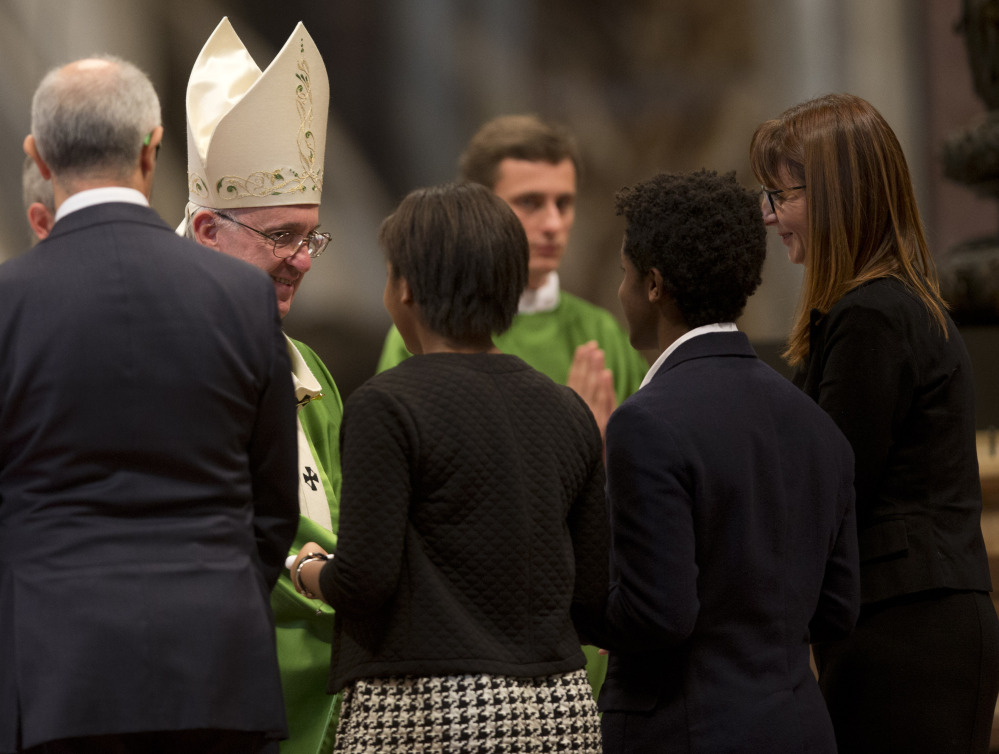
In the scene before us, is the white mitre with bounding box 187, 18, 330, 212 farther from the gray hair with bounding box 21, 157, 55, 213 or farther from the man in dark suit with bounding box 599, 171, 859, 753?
the man in dark suit with bounding box 599, 171, 859, 753

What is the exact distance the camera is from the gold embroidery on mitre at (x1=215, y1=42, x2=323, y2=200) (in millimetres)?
2666

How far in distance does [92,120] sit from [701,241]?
90 cm

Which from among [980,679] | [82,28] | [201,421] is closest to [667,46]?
[82,28]

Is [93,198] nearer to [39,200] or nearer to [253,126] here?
[39,200]

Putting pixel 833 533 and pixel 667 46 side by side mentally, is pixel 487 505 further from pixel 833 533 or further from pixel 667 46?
pixel 667 46

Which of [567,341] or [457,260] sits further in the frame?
[567,341]

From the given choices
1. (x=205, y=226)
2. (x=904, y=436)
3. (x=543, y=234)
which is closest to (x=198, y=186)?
(x=205, y=226)

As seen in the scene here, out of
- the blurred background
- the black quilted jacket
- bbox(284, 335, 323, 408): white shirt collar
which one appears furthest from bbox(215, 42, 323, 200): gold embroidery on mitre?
the blurred background

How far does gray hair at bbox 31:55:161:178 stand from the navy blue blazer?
795 mm

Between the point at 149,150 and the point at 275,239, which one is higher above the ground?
the point at 149,150

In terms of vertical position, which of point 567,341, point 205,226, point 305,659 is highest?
point 205,226

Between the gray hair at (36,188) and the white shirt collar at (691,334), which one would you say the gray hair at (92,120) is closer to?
the gray hair at (36,188)

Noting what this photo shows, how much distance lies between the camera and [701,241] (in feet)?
6.66

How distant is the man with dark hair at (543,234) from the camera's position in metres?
4.26
